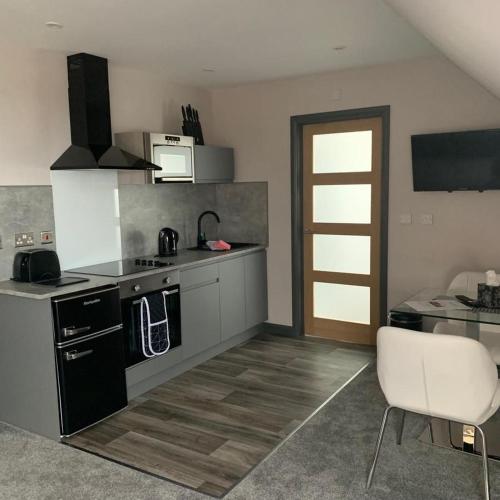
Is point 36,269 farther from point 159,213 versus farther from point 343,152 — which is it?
point 343,152

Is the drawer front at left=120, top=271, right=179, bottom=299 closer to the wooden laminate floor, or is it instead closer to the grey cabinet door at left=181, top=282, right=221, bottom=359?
the grey cabinet door at left=181, top=282, right=221, bottom=359

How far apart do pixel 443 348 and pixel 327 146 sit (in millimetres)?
2904

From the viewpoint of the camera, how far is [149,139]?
13.5 feet

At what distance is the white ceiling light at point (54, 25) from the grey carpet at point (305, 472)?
250cm

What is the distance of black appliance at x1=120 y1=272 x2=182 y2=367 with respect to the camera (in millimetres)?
3586

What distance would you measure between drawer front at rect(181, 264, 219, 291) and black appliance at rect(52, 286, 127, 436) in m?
0.79

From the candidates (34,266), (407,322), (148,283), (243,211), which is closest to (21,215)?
(34,266)

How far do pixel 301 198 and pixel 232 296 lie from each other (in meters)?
1.14

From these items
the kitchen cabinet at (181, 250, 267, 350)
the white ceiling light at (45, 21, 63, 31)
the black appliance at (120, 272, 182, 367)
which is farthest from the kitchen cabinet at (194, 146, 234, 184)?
the white ceiling light at (45, 21, 63, 31)

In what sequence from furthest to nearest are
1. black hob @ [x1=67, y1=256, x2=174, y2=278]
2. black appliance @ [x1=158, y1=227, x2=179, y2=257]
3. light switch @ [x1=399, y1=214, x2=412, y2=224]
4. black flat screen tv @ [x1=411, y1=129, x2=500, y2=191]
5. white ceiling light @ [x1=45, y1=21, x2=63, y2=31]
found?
black appliance @ [x1=158, y1=227, x2=179, y2=257] < light switch @ [x1=399, y1=214, x2=412, y2=224] < black flat screen tv @ [x1=411, y1=129, x2=500, y2=191] < black hob @ [x1=67, y1=256, x2=174, y2=278] < white ceiling light @ [x1=45, y1=21, x2=63, y2=31]

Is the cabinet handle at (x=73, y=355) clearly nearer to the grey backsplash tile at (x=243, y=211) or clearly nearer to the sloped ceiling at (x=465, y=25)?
the grey backsplash tile at (x=243, y=211)

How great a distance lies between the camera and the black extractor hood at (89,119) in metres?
3.69

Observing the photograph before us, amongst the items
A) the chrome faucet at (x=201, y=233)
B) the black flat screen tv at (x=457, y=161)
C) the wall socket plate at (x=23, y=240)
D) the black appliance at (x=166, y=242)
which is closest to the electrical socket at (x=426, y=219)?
the black flat screen tv at (x=457, y=161)

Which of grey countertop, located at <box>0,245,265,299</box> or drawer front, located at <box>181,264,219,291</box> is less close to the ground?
grey countertop, located at <box>0,245,265,299</box>
